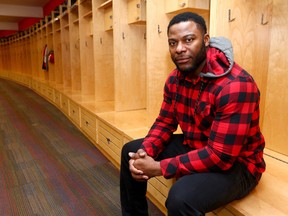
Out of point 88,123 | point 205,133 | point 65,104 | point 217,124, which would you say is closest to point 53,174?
point 88,123

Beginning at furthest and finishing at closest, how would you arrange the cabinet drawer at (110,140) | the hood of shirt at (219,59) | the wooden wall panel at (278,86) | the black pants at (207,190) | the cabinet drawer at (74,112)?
the cabinet drawer at (74,112), the cabinet drawer at (110,140), the wooden wall panel at (278,86), the hood of shirt at (219,59), the black pants at (207,190)

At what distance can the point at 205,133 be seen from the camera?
123 centimetres

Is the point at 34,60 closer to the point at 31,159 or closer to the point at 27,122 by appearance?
the point at 27,122

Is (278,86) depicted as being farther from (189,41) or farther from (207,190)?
(207,190)

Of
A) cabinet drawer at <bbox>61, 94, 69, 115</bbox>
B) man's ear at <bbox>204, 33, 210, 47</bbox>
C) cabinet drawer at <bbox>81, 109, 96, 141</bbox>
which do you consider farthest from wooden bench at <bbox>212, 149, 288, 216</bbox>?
cabinet drawer at <bbox>61, 94, 69, 115</bbox>

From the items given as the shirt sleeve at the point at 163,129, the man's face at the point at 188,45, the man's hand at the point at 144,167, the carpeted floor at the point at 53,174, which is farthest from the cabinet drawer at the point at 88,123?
the man's face at the point at 188,45

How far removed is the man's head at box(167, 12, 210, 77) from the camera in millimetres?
1138

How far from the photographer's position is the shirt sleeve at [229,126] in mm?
1030

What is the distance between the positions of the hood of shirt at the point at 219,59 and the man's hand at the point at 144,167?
1.46 feet

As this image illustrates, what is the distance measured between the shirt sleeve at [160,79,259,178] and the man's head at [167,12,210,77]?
0.64 feet

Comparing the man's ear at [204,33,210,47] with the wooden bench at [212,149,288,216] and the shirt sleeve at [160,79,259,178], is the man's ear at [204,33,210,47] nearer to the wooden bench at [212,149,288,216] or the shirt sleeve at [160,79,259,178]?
the shirt sleeve at [160,79,259,178]

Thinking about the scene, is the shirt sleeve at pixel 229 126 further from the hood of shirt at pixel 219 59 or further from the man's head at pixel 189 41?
the man's head at pixel 189 41

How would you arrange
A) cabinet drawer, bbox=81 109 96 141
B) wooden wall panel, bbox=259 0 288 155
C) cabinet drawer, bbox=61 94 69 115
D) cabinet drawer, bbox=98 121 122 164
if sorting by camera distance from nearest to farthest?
wooden wall panel, bbox=259 0 288 155 < cabinet drawer, bbox=98 121 122 164 < cabinet drawer, bbox=81 109 96 141 < cabinet drawer, bbox=61 94 69 115

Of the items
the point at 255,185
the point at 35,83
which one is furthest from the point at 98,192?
the point at 35,83
